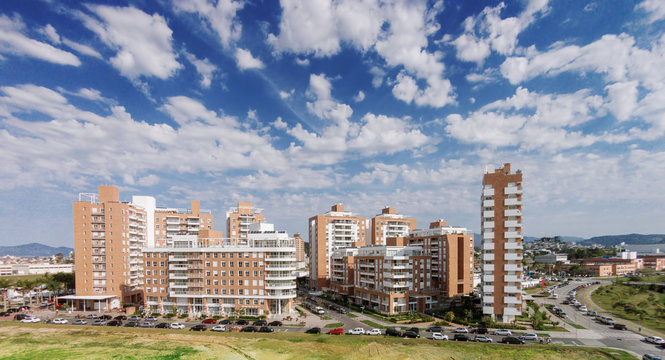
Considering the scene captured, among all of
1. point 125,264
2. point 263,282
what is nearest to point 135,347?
point 263,282

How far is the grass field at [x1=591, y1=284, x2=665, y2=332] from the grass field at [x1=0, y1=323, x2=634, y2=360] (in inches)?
1628

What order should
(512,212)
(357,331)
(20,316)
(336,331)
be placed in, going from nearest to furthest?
(357,331), (336,331), (512,212), (20,316)

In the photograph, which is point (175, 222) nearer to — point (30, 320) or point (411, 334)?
point (30, 320)

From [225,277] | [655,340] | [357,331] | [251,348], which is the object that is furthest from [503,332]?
[225,277]

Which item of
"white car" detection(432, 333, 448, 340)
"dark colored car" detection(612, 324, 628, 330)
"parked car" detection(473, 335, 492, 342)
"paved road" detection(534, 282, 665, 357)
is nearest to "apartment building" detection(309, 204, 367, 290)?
"white car" detection(432, 333, 448, 340)

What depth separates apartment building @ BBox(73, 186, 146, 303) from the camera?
321 feet

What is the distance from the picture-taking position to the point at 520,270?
3110 inches

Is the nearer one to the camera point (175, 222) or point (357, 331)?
point (357, 331)

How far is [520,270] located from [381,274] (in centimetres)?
3538

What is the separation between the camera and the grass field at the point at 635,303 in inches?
3378

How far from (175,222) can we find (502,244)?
122600mm

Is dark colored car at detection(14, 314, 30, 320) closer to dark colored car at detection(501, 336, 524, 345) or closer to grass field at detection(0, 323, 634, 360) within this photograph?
grass field at detection(0, 323, 634, 360)

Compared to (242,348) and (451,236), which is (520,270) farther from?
(242,348)

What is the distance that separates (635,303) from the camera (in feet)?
353
